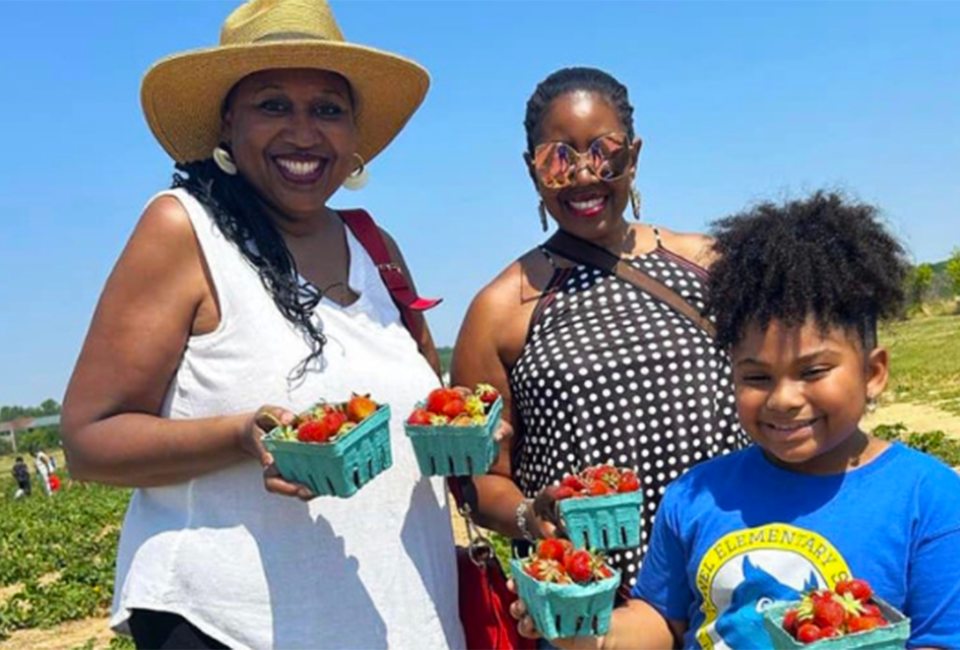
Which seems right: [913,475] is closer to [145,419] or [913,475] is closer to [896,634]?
[896,634]

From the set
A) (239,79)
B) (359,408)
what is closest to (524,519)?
(359,408)

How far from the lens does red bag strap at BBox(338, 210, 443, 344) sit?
2.71m

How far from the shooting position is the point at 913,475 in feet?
6.56

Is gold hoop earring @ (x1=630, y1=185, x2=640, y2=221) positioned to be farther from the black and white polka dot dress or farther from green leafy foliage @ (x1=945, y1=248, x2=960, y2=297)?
green leafy foliage @ (x1=945, y1=248, x2=960, y2=297)

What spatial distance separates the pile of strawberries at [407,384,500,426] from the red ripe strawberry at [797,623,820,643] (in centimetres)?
91

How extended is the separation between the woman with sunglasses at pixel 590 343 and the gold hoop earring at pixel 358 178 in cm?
49

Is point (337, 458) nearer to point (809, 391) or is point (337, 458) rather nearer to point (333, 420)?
point (333, 420)

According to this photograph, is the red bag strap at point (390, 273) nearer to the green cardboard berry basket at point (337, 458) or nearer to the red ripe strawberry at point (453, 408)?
the red ripe strawberry at point (453, 408)

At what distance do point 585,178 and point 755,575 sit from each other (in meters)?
1.15

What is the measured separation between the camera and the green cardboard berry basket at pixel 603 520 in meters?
2.27

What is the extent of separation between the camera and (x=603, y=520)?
7.51 ft

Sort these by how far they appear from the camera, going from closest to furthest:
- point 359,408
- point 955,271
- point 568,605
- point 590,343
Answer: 1. point 568,605
2. point 359,408
3. point 590,343
4. point 955,271

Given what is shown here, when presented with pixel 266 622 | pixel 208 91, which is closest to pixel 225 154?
pixel 208 91

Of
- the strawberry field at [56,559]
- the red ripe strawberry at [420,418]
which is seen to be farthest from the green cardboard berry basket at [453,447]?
the strawberry field at [56,559]
